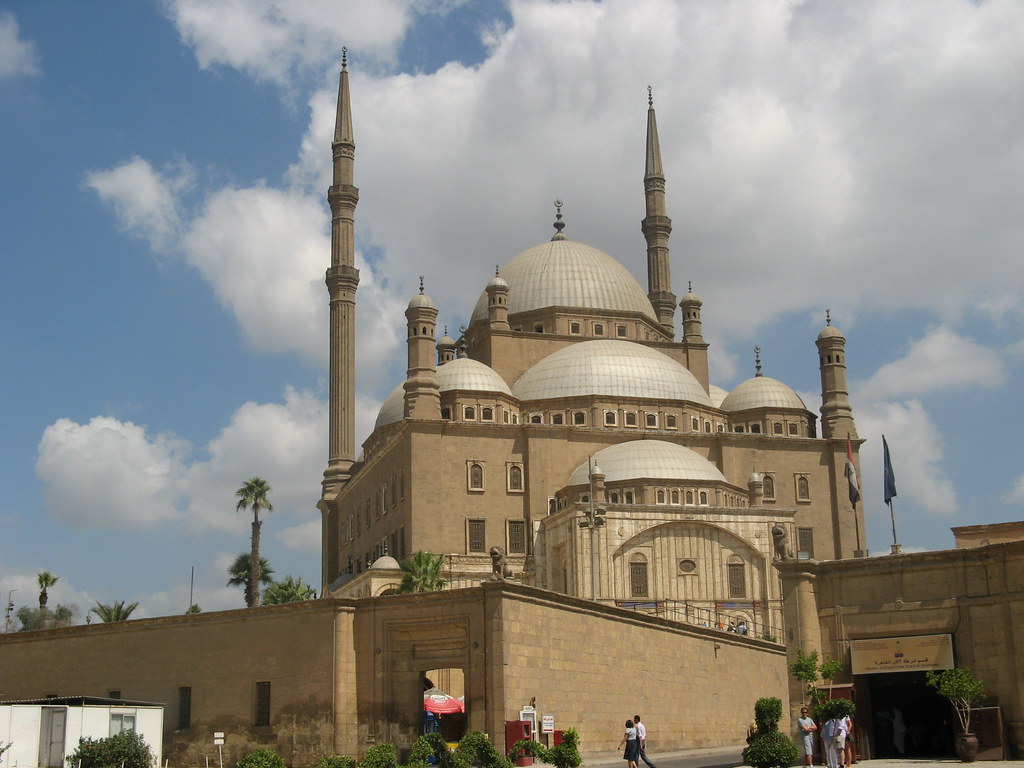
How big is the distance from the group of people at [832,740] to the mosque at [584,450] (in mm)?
19186

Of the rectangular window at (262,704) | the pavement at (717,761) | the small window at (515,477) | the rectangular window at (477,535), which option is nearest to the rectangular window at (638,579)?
the rectangular window at (477,535)

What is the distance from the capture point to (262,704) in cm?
2514

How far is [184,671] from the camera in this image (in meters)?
26.0

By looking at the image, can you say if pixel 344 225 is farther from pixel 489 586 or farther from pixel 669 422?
pixel 489 586

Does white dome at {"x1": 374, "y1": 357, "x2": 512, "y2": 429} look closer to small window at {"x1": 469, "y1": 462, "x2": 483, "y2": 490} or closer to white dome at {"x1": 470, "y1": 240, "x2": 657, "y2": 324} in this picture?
small window at {"x1": 469, "y1": 462, "x2": 483, "y2": 490}

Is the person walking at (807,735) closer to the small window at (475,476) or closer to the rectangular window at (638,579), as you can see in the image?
the rectangular window at (638,579)

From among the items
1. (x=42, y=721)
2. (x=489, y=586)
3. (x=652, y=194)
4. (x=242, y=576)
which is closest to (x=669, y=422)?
(x=652, y=194)

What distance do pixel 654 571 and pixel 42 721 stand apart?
24.5 meters

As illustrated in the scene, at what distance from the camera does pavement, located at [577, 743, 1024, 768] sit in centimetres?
1912

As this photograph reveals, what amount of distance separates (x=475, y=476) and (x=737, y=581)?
1058 centimetres

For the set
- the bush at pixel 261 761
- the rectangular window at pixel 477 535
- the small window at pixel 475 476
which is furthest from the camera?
the small window at pixel 475 476

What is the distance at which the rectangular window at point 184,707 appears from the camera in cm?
2580

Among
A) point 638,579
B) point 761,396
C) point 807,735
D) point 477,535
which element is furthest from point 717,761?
point 761,396

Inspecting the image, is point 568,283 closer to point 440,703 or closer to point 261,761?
point 440,703
